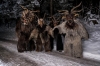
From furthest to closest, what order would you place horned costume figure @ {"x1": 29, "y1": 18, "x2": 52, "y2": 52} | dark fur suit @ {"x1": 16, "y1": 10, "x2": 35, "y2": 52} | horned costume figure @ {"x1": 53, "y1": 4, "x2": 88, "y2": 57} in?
horned costume figure @ {"x1": 29, "y1": 18, "x2": 52, "y2": 52} → dark fur suit @ {"x1": 16, "y1": 10, "x2": 35, "y2": 52} → horned costume figure @ {"x1": 53, "y1": 4, "x2": 88, "y2": 57}

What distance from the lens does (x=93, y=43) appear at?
11.6 m

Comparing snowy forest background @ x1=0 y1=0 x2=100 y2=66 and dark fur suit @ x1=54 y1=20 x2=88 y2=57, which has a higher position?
snowy forest background @ x1=0 y1=0 x2=100 y2=66

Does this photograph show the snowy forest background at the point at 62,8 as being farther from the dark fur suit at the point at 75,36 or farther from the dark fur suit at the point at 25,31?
the dark fur suit at the point at 25,31

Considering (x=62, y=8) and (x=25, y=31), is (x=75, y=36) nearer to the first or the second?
(x=25, y=31)

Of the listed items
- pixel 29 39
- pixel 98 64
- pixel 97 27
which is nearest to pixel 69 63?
pixel 98 64

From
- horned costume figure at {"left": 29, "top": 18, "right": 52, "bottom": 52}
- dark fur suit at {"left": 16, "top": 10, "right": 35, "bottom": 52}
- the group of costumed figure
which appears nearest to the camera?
the group of costumed figure

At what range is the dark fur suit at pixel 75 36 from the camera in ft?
29.6

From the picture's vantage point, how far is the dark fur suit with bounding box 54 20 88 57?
29.6 ft

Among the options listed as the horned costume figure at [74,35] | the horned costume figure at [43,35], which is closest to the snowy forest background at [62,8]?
the horned costume figure at [74,35]

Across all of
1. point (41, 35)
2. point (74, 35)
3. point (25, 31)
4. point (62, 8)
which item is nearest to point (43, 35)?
point (41, 35)

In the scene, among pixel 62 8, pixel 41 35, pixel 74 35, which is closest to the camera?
pixel 74 35

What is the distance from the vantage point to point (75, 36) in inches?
357

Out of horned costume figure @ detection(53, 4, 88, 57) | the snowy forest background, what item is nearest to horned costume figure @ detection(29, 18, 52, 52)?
horned costume figure @ detection(53, 4, 88, 57)

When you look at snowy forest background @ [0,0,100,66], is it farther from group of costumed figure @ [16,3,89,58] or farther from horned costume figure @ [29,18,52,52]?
horned costume figure @ [29,18,52,52]
